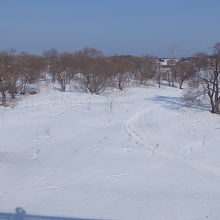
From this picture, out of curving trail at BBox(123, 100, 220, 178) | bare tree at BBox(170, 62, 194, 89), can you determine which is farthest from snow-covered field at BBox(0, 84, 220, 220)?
bare tree at BBox(170, 62, 194, 89)

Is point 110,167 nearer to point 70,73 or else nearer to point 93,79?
point 93,79

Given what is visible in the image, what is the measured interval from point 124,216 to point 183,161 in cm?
502

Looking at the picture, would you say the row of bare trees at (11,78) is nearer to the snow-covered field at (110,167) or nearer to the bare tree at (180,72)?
the snow-covered field at (110,167)

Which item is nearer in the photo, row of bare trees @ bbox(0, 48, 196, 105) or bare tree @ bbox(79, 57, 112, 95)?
row of bare trees @ bbox(0, 48, 196, 105)

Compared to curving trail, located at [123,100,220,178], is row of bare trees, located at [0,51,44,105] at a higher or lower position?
higher

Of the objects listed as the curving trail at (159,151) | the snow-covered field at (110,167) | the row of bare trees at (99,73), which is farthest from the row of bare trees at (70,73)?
the curving trail at (159,151)

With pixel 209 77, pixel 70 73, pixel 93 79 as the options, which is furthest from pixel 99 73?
pixel 209 77

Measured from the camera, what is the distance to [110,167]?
35.2 ft

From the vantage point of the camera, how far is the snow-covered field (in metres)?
7.72

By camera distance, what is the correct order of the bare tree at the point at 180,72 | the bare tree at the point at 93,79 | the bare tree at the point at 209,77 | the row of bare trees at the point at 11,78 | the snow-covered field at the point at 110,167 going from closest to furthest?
the snow-covered field at the point at 110,167 → the bare tree at the point at 209,77 → the row of bare trees at the point at 11,78 → the bare tree at the point at 93,79 → the bare tree at the point at 180,72

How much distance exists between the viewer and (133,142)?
1418 cm

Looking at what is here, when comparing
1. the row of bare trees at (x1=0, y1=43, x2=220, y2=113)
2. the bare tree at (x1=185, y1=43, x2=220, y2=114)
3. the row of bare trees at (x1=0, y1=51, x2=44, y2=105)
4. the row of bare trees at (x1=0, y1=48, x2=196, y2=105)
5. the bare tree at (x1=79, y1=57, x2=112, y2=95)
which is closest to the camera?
the bare tree at (x1=185, y1=43, x2=220, y2=114)

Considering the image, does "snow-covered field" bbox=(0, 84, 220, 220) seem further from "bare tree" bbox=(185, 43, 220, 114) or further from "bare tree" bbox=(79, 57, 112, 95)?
"bare tree" bbox=(79, 57, 112, 95)

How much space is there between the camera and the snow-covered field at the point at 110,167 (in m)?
A: 7.72
